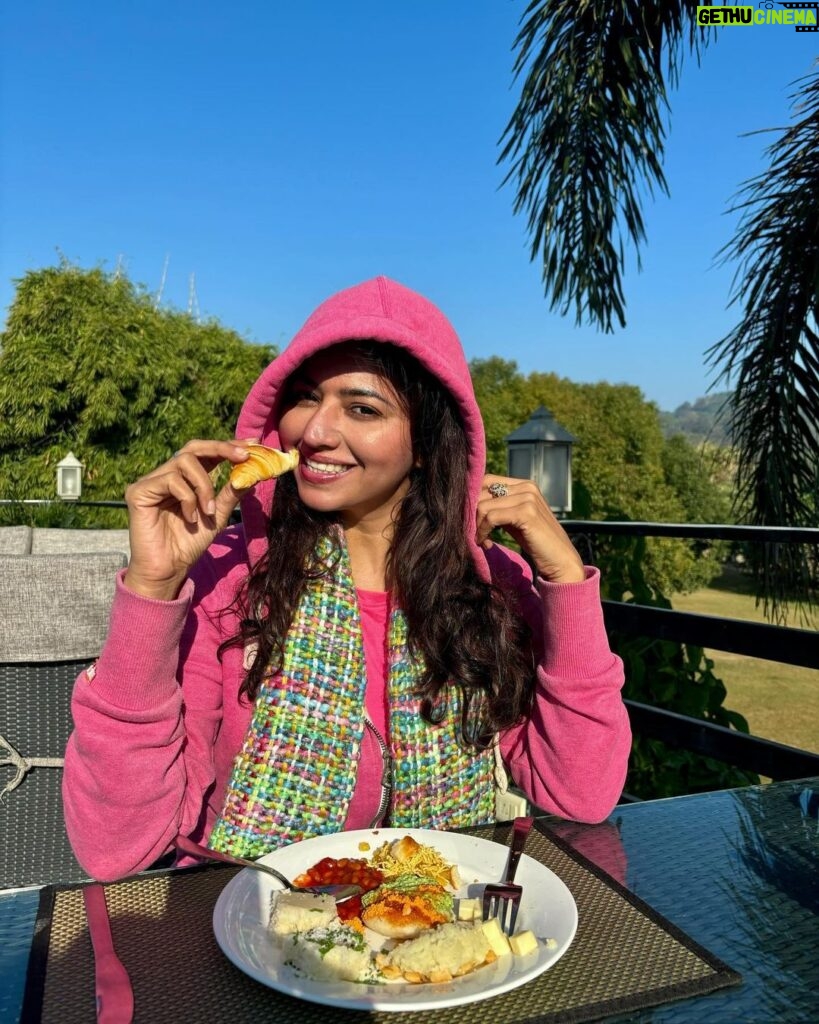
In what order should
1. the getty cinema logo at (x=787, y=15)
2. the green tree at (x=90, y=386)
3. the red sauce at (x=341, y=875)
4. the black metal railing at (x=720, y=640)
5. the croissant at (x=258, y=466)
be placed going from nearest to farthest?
the red sauce at (x=341, y=875) → the croissant at (x=258, y=466) → the black metal railing at (x=720, y=640) → the getty cinema logo at (x=787, y=15) → the green tree at (x=90, y=386)

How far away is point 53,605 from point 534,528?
109 cm

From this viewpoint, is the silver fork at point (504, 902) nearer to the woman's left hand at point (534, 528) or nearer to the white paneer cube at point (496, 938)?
the white paneer cube at point (496, 938)

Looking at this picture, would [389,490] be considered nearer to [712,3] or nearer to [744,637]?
[744,637]

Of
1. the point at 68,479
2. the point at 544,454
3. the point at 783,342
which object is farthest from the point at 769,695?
the point at 783,342

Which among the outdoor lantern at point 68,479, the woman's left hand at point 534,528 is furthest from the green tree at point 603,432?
the woman's left hand at point 534,528

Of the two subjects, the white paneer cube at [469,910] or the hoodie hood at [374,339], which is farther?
the hoodie hood at [374,339]

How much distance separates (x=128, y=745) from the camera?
121 centimetres

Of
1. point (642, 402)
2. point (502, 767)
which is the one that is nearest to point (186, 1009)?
point (502, 767)

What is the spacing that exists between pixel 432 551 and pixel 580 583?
1.09 feet

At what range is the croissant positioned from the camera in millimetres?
1347

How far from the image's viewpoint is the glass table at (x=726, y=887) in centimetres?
81

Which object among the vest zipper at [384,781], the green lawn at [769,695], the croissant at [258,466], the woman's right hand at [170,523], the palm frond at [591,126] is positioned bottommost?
the green lawn at [769,695]

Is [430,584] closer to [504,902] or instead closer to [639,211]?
[504,902]

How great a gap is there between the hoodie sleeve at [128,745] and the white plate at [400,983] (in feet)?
0.92
